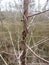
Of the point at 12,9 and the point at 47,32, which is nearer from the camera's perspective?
the point at 12,9

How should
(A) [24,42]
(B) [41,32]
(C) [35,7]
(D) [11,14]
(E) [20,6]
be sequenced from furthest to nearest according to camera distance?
(B) [41,32] → (D) [11,14] → (C) [35,7] → (E) [20,6] → (A) [24,42]

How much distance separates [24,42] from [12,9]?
542 millimetres

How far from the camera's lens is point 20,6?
0.92 meters

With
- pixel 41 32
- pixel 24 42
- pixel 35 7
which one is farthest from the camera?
pixel 41 32

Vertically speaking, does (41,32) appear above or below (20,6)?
below

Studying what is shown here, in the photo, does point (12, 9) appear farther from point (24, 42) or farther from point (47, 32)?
point (47, 32)

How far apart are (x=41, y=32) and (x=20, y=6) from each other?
37.1 inches

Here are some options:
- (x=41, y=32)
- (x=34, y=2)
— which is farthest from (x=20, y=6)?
(x=41, y=32)

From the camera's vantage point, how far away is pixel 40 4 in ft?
3.27

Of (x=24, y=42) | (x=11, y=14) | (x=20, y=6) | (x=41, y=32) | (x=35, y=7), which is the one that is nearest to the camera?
(x=24, y=42)

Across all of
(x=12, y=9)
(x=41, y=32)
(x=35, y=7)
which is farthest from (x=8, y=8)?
(x=41, y=32)

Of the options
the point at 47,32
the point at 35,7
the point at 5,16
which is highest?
the point at 35,7

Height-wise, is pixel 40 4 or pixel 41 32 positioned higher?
pixel 40 4

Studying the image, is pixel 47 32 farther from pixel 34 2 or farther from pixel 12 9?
pixel 34 2
